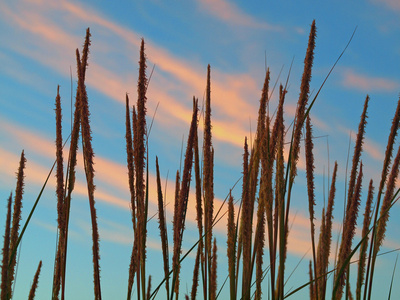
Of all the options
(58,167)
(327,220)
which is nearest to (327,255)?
(327,220)

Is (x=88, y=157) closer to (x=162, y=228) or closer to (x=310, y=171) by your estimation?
(x=162, y=228)

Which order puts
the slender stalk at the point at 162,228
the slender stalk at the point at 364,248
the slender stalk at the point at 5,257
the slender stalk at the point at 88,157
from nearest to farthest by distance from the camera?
the slender stalk at the point at 88,157 → the slender stalk at the point at 162,228 → the slender stalk at the point at 5,257 → the slender stalk at the point at 364,248

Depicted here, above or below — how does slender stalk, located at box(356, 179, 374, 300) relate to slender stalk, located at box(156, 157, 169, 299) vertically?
above

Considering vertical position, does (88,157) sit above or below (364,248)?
below

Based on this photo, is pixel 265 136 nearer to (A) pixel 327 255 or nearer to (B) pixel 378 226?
(A) pixel 327 255

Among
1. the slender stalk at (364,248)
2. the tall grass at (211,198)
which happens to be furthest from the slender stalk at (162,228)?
the slender stalk at (364,248)

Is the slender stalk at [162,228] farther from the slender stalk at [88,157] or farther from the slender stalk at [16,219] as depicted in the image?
the slender stalk at [16,219]

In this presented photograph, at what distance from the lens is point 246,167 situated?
9.53ft

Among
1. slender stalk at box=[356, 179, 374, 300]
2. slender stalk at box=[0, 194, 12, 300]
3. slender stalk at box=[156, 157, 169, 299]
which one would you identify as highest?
slender stalk at box=[356, 179, 374, 300]

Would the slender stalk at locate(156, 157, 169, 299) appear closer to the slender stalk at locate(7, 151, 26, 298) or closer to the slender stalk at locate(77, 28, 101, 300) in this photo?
the slender stalk at locate(77, 28, 101, 300)

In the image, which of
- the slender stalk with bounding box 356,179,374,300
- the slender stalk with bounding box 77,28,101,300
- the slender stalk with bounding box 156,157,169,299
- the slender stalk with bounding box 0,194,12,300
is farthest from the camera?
the slender stalk with bounding box 356,179,374,300

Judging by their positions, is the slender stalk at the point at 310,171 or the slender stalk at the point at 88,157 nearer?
the slender stalk at the point at 88,157

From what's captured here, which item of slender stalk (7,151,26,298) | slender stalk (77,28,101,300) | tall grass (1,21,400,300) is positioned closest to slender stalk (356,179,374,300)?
tall grass (1,21,400,300)

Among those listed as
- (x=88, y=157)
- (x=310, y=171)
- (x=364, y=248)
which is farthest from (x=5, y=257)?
(x=364, y=248)
